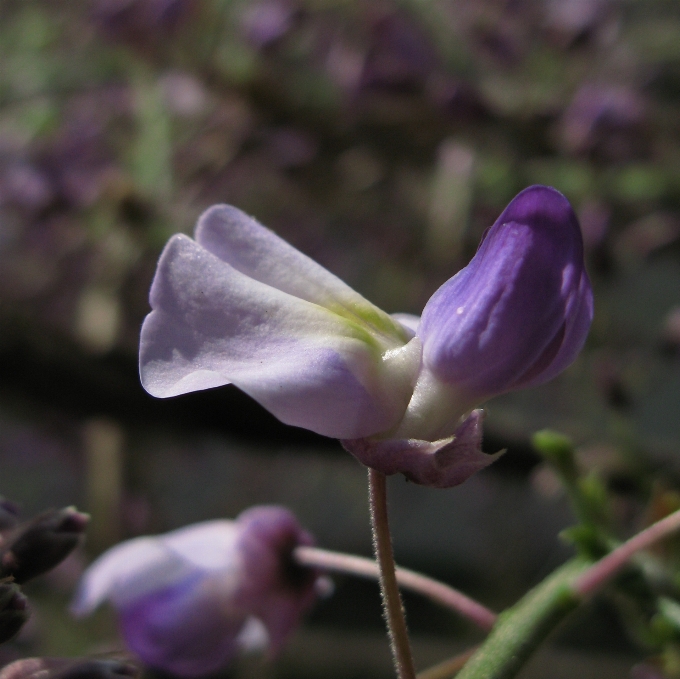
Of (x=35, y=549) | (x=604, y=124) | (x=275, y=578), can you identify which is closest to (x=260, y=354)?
(x=35, y=549)

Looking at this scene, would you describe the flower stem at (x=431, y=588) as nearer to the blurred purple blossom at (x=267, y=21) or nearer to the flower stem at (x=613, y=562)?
the flower stem at (x=613, y=562)

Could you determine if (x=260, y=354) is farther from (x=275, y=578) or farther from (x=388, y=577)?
(x=275, y=578)

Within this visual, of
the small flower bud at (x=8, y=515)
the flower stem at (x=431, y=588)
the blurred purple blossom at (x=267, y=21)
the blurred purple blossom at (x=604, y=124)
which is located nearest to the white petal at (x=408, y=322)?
the flower stem at (x=431, y=588)

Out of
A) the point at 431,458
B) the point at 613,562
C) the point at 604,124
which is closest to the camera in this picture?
the point at 431,458

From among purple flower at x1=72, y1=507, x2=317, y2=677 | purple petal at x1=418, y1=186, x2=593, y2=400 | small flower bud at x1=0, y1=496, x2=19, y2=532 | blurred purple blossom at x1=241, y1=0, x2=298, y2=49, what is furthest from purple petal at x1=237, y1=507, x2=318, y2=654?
blurred purple blossom at x1=241, y1=0, x2=298, y2=49

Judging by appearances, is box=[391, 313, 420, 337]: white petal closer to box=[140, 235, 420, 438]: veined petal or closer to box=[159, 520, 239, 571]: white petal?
box=[140, 235, 420, 438]: veined petal

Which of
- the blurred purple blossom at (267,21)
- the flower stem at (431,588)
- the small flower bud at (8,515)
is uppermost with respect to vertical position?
the blurred purple blossom at (267,21)

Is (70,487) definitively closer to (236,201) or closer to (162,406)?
(236,201)
